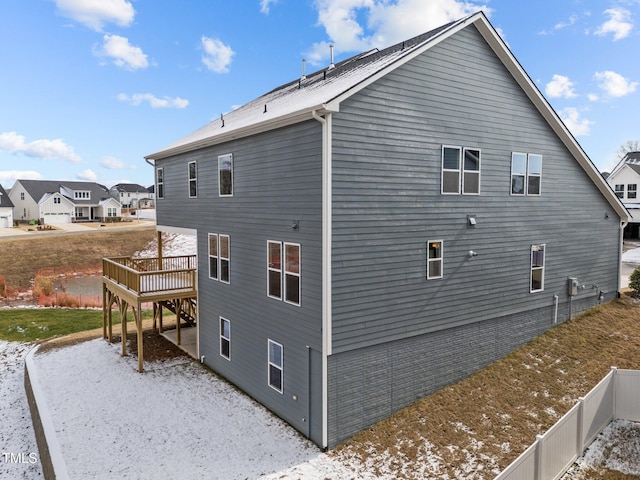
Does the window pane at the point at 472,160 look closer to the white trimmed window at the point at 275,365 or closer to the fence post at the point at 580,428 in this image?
the fence post at the point at 580,428

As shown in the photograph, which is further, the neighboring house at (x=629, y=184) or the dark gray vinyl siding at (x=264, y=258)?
the neighboring house at (x=629, y=184)

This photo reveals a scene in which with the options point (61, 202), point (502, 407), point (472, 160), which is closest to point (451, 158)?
point (472, 160)

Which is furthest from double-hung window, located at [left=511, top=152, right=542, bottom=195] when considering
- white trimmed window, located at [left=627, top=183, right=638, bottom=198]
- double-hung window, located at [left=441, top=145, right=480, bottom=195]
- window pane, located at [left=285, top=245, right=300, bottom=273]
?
white trimmed window, located at [left=627, top=183, right=638, bottom=198]

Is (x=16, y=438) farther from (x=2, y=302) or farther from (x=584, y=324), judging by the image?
(x=2, y=302)

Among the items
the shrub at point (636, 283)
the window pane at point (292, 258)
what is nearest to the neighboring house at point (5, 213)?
A: the window pane at point (292, 258)

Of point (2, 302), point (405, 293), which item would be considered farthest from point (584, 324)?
point (2, 302)

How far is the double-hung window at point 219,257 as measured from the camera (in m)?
12.7

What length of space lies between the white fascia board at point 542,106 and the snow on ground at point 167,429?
11.1 meters

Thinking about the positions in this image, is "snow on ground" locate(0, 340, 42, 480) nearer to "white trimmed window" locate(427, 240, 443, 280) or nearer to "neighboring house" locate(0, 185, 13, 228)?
"white trimmed window" locate(427, 240, 443, 280)

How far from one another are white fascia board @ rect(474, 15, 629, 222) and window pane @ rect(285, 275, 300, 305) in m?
8.09

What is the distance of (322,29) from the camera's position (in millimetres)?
16781

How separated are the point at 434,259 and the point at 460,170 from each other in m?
2.48

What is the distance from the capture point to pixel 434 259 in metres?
10.4

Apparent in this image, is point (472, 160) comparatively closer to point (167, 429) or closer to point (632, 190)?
point (167, 429)
